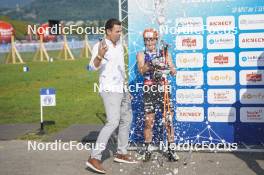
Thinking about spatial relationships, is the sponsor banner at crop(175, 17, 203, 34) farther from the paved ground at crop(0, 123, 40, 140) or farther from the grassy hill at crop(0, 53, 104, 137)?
the paved ground at crop(0, 123, 40, 140)

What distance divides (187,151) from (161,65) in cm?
158

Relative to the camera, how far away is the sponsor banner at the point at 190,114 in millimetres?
7488

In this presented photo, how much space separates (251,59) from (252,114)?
87cm

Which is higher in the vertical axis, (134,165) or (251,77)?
(251,77)

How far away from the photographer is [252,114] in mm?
7359

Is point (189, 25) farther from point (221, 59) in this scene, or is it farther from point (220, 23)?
point (221, 59)

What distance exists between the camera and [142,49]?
7434mm

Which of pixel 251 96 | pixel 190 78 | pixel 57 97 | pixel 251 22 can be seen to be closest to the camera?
pixel 251 22

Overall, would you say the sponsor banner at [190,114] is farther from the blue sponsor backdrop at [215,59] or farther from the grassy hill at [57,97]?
the grassy hill at [57,97]

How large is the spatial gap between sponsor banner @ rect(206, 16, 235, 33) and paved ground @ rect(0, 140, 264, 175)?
1.97m

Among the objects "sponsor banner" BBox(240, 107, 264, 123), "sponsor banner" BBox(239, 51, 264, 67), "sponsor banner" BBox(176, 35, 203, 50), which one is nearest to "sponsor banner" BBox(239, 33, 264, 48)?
"sponsor banner" BBox(239, 51, 264, 67)

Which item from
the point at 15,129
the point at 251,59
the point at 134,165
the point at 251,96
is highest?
the point at 251,59

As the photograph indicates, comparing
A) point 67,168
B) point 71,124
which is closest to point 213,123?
point 67,168

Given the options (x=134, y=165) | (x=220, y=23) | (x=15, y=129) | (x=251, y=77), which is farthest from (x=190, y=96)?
(x=15, y=129)
